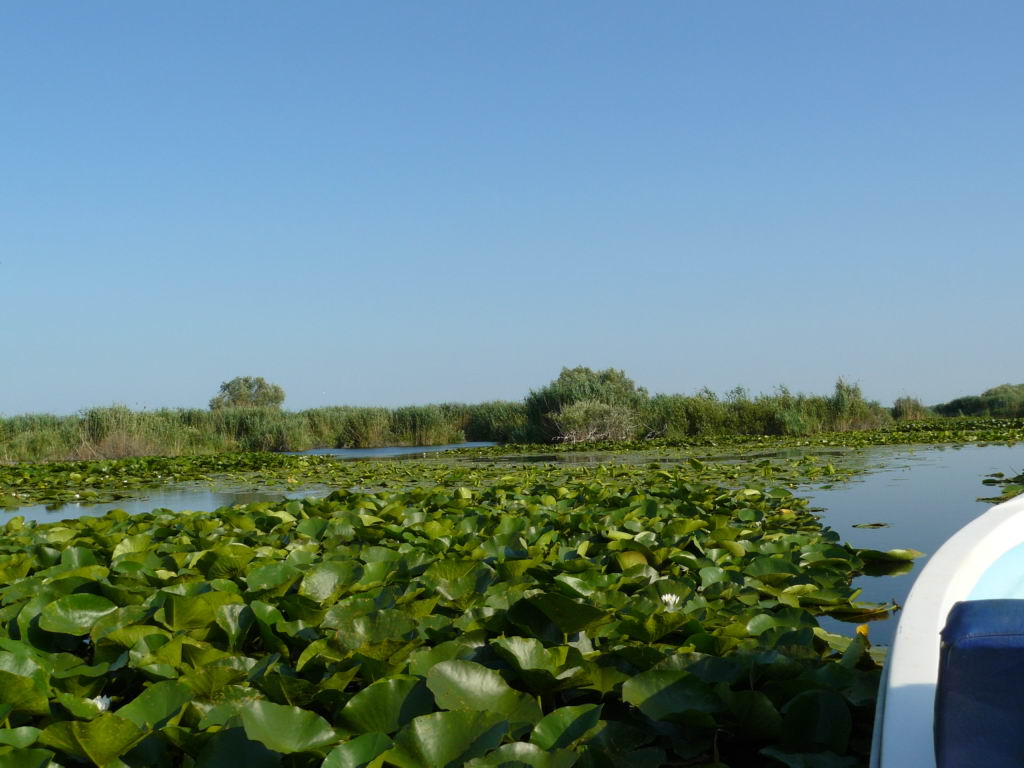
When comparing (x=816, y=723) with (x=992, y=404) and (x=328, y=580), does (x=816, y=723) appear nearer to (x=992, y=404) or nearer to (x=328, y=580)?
(x=328, y=580)

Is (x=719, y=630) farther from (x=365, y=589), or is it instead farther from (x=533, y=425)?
(x=533, y=425)

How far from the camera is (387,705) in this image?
4.45 ft

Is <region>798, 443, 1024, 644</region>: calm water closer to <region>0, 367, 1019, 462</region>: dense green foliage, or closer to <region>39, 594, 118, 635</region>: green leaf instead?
<region>39, 594, 118, 635</region>: green leaf

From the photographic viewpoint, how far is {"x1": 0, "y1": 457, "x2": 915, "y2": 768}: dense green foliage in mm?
1261

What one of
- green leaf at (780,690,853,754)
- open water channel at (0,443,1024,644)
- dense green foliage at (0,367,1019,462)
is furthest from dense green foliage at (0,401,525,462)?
green leaf at (780,690,853,754)

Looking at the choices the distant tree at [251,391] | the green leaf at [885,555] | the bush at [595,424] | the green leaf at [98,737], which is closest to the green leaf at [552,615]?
the green leaf at [98,737]

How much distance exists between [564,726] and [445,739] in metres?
0.22

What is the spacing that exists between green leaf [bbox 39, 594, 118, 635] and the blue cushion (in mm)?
1883

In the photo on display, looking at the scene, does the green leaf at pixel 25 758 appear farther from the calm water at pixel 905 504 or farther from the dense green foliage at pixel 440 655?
the calm water at pixel 905 504

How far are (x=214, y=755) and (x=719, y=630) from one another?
3.61ft

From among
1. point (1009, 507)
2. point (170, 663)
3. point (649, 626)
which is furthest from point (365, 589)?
point (1009, 507)

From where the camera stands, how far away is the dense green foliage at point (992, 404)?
24.7 m

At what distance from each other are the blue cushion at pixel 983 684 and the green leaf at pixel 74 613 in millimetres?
1883

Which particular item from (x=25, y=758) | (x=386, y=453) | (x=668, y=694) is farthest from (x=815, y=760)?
(x=386, y=453)
